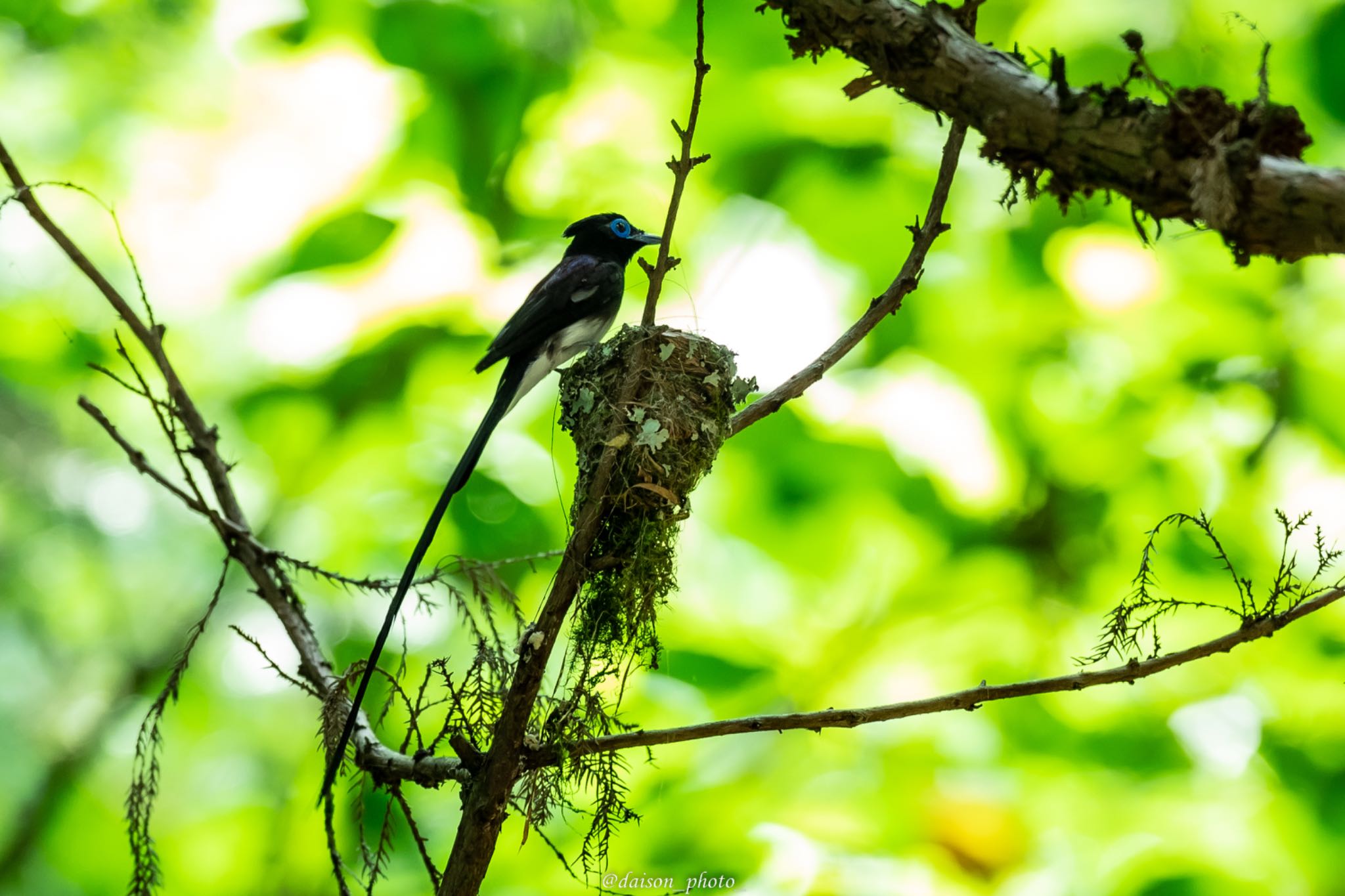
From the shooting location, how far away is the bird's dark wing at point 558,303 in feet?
13.1

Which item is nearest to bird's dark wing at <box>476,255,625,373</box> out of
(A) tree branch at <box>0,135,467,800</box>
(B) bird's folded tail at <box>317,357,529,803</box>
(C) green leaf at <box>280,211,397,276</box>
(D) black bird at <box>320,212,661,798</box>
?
(D) black bird at <box>320,212,661,798</box>

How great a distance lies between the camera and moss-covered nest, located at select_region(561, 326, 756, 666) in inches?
103

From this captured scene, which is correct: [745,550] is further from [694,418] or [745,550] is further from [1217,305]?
[694,418]

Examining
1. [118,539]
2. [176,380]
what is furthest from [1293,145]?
[118,539]

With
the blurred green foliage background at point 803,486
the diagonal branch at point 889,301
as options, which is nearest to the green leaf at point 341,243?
the blurred green foliage background at point 803,486

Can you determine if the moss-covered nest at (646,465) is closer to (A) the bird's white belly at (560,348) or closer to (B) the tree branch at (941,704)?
(B) the tree branch at (941,704)

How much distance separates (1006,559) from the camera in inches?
277

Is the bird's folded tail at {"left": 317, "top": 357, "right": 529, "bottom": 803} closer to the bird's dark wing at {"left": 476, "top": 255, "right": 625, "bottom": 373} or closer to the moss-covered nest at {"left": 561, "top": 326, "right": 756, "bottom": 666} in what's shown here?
the bird's dark wing at {"left": 476, "top": 255, "right": 625, "bottom": 373}

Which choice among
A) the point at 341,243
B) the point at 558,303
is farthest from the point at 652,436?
the point at 341,243

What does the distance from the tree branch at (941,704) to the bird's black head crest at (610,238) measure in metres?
2.78

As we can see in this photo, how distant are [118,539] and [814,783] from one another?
5.77 meters

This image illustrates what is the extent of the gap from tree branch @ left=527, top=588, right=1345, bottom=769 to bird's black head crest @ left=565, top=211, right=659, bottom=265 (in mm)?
2777

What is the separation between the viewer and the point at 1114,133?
1504 millimetres

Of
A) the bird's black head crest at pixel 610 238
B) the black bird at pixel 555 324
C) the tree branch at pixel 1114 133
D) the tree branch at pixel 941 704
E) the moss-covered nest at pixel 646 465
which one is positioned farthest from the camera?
the bird's black head crest at pixel 610 238
